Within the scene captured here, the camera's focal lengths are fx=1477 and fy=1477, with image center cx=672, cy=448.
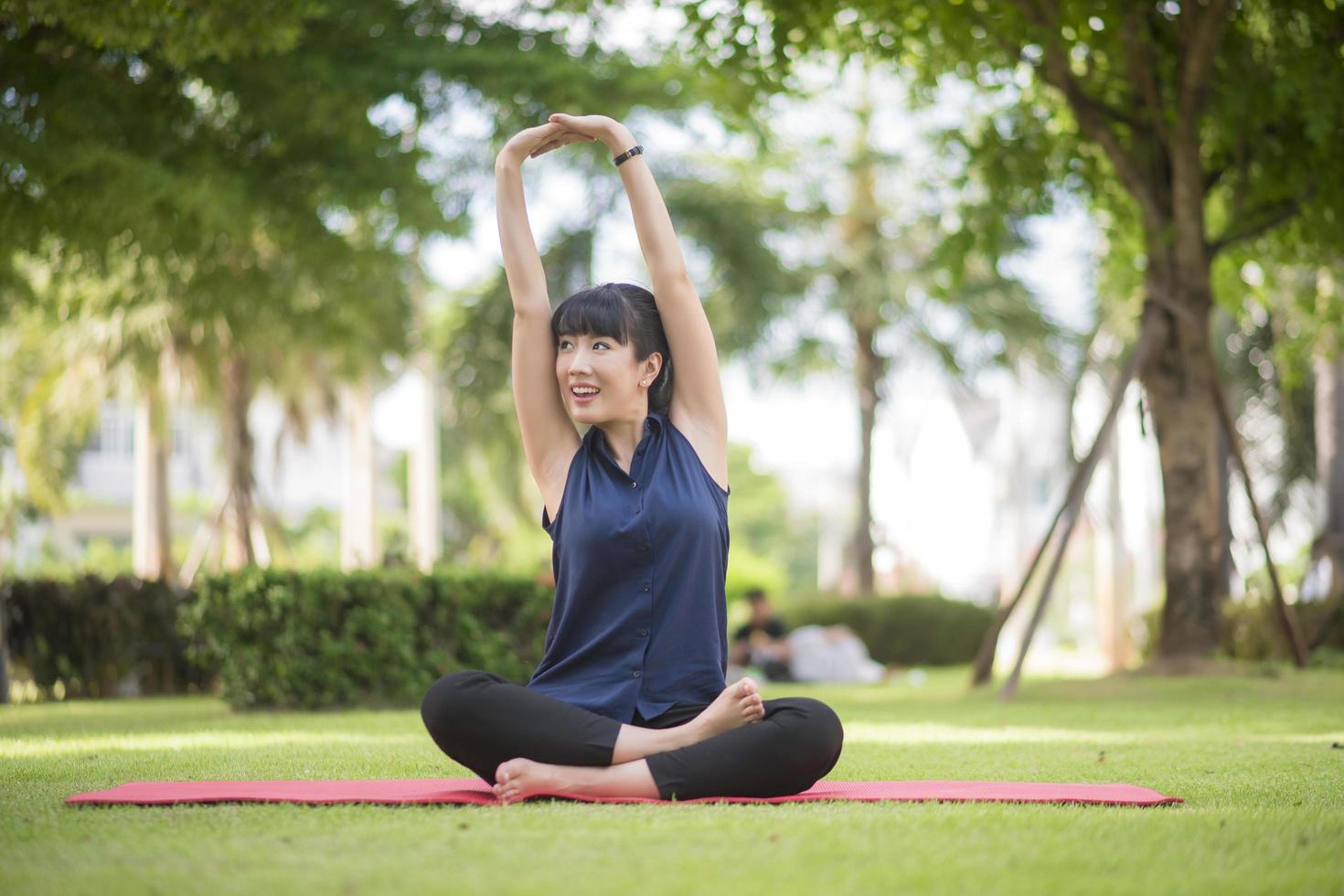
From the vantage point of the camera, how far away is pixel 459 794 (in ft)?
13.2

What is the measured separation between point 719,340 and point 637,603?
1684cm

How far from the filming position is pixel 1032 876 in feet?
9.43

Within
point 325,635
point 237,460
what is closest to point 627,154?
point 325,635

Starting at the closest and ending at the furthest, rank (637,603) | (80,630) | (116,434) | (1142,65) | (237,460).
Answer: (637,603), (1142,65), (80,630), (237,460), (116,434)

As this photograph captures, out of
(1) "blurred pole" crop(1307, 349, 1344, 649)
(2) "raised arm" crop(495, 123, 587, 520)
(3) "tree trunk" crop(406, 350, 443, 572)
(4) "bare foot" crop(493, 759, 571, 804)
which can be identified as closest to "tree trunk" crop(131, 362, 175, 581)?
(3) "tree trunk" crop(406, 350, 443, 572)

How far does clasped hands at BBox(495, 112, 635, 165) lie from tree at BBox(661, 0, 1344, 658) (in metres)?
6.89

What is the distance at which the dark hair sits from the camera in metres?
4.34

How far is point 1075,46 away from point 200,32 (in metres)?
7.21

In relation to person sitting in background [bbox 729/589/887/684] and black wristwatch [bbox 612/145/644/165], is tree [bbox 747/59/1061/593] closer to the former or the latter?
person sitting in background [bbox 729/589/887/684]

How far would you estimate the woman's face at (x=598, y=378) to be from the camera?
4.29 meters

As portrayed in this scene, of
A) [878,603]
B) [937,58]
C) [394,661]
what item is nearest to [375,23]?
[937,58]

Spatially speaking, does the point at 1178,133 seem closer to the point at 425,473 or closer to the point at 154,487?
the point at 154,487

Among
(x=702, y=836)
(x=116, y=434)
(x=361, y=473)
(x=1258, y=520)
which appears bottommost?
(x=702, y=836)

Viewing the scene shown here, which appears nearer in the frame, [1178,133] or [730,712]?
[730,712]
